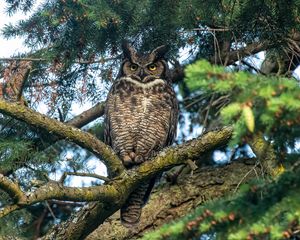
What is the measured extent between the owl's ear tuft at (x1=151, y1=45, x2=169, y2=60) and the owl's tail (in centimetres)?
87

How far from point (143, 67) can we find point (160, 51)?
0.45 meters

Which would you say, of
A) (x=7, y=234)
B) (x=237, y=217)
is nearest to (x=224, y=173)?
(x=7, y=234)

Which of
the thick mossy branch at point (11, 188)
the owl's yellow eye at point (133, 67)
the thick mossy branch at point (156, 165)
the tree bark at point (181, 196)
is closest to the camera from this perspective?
the thick mossy branch at point (11, 188)

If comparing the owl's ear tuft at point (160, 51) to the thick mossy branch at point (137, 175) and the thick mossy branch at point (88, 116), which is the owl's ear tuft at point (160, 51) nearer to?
the thick mossy branch at point (88, 116)

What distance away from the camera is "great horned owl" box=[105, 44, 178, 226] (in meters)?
4.59

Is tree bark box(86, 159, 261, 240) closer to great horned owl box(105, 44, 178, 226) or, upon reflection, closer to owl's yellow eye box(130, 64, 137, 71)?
great horned owl box(105, 44, 178, 226)

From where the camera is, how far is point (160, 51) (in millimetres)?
4488

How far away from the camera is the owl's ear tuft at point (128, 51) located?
14.6 feet

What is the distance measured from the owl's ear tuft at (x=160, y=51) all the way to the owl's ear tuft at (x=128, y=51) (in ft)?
0.51

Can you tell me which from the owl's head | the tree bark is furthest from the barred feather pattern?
the tree bark

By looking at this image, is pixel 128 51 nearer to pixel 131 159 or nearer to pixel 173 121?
pixel 173 121

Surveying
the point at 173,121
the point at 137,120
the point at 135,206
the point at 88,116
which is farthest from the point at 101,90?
the point at 135,206

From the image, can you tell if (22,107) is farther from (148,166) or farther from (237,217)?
(237,217)

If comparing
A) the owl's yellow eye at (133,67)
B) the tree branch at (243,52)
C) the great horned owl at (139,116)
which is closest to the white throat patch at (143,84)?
the great horned owl at (139,116)
